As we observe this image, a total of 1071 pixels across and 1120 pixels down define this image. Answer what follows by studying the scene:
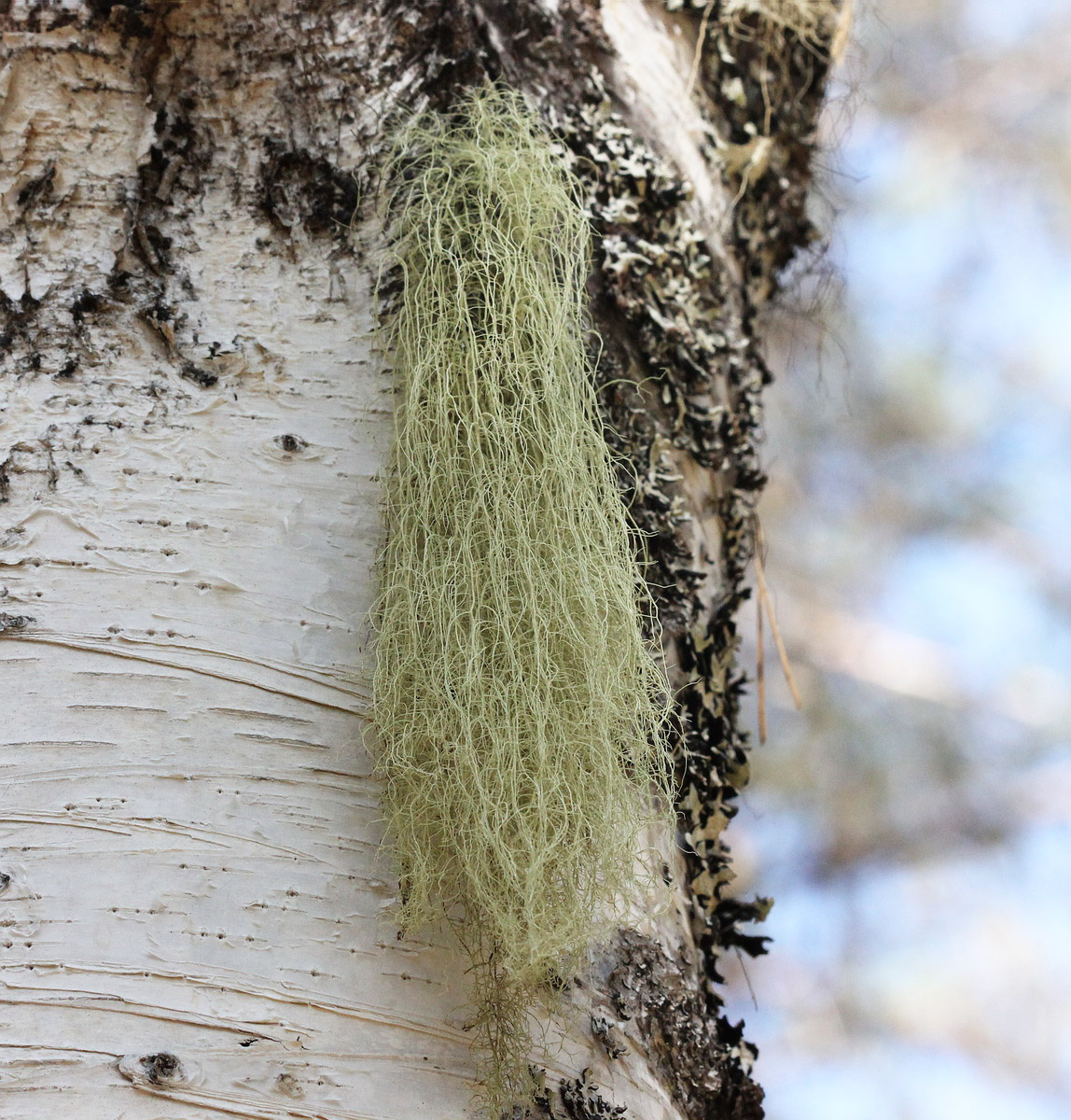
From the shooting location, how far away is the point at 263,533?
3.15 ft

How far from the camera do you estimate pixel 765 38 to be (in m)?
1.38

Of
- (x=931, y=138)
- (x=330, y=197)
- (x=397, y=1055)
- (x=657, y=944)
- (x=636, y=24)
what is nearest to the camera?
(x=397, y=1055)

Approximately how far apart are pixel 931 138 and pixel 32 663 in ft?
11.4

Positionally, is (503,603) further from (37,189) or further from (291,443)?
(37,189)

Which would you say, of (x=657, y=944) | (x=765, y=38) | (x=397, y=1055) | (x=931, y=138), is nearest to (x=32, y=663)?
(x=397, y=1055)

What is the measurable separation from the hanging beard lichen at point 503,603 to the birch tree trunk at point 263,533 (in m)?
0.04

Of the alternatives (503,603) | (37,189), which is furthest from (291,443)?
(37,189)

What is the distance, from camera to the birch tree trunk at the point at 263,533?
81 centimetres

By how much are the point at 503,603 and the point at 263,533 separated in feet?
0.77

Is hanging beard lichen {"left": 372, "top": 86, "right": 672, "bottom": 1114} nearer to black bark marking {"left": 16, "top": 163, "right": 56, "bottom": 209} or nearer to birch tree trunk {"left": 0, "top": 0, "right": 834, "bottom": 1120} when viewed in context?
birch tree trunk {"left": 0, "top": 0, "right": 834, "bottom": 1120}

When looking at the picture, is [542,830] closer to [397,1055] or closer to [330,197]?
[397,1055]

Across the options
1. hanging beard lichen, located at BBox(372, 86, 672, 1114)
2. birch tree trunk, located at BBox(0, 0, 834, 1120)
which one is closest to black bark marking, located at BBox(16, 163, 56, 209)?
birch tree trunk, located at BBox(0, 0, 834, 1120)

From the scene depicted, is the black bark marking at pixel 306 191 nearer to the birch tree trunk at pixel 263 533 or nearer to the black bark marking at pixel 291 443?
the birch tree trunk at pixel 263 533

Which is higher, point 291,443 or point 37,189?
point 37,189
